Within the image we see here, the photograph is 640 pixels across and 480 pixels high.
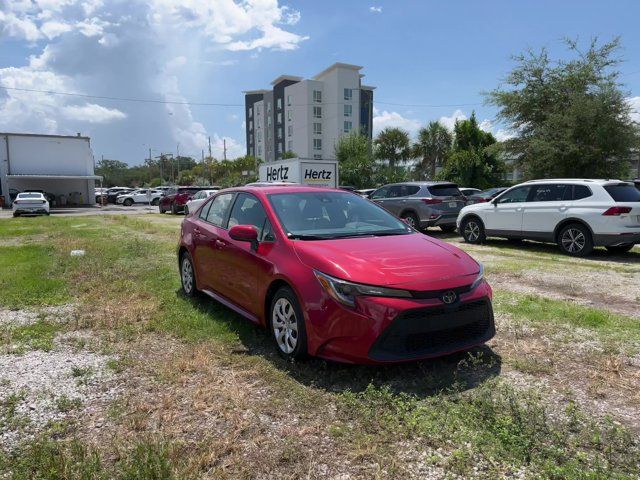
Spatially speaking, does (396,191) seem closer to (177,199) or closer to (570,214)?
(570,214)

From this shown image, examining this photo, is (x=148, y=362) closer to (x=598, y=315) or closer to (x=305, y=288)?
(x=305, y=288)

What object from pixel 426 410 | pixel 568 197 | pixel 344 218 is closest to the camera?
pixel 426 410

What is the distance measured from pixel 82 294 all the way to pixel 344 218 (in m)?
4.09

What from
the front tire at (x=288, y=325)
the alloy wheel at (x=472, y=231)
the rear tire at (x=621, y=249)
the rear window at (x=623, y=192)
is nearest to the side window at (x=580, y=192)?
the rear window at (x=623, y=192)

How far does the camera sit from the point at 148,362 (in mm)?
4305

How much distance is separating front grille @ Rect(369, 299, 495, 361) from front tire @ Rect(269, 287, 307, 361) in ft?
2.13

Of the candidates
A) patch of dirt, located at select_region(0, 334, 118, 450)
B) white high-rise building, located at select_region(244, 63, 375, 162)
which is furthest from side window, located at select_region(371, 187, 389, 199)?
white high-rise building, located at select_region(244, 63, 375, 162)

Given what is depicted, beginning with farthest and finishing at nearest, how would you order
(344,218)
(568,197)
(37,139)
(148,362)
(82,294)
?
(37,139) → (568,197) → (82,294) → (344,218) → (148,362)

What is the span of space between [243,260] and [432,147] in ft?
139

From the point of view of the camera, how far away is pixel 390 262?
393cm

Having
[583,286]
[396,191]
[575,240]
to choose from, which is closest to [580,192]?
[575,240]

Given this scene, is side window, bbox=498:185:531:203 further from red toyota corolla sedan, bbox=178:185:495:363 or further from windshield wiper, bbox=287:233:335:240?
windshield wiper, bbox=287:233:335:240

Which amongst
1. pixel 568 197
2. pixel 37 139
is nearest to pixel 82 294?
pixel 568 197

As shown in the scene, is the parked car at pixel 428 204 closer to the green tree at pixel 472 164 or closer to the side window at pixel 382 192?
the side window at pixel 382 192
